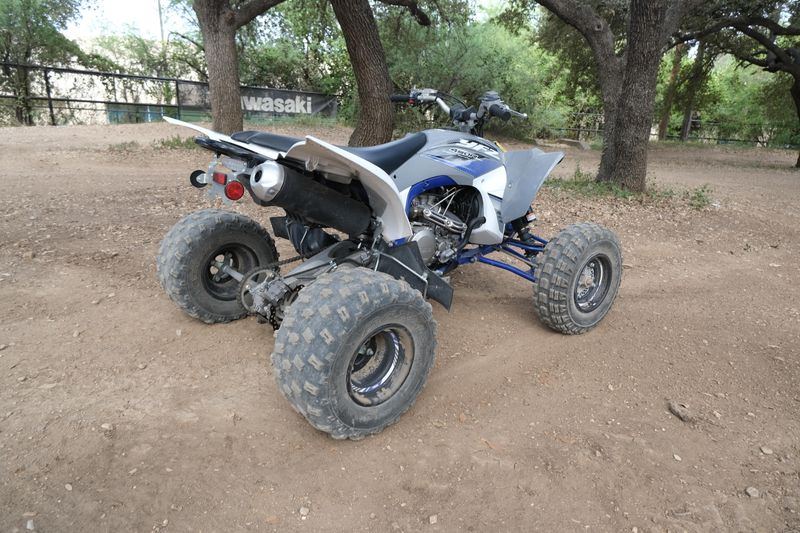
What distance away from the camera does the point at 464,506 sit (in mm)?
2066

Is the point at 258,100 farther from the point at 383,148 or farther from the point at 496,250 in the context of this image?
the point at 383,148

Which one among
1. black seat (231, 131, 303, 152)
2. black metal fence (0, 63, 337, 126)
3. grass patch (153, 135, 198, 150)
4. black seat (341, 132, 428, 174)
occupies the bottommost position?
grass patch (153, 135, 198, 150)

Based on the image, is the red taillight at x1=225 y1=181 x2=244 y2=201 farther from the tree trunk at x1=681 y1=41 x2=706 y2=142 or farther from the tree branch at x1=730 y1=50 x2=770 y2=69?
the tree trunk at x1=681 y1=41 x2=706 y2=142

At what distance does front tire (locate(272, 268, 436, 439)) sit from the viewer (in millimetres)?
2182

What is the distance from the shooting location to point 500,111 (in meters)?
3.40

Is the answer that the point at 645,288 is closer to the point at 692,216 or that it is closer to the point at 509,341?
the point at 509,341

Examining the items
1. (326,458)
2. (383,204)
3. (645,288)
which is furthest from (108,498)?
(645,288)

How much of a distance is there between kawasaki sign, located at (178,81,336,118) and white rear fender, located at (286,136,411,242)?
54.8 feet

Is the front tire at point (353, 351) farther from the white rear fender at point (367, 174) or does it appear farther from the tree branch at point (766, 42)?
the tree branch at point (766, 42)

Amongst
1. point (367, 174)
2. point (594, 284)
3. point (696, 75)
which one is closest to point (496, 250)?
point (594, 284)

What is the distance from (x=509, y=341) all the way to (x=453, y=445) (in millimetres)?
1219

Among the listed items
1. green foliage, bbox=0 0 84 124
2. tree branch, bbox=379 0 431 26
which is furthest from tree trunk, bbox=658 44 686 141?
green foliage, bbox=0 0 84 124

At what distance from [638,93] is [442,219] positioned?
6.08 meters

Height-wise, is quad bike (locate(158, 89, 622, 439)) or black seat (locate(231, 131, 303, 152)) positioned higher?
black seat (locate(231, 131, 303, 152))
